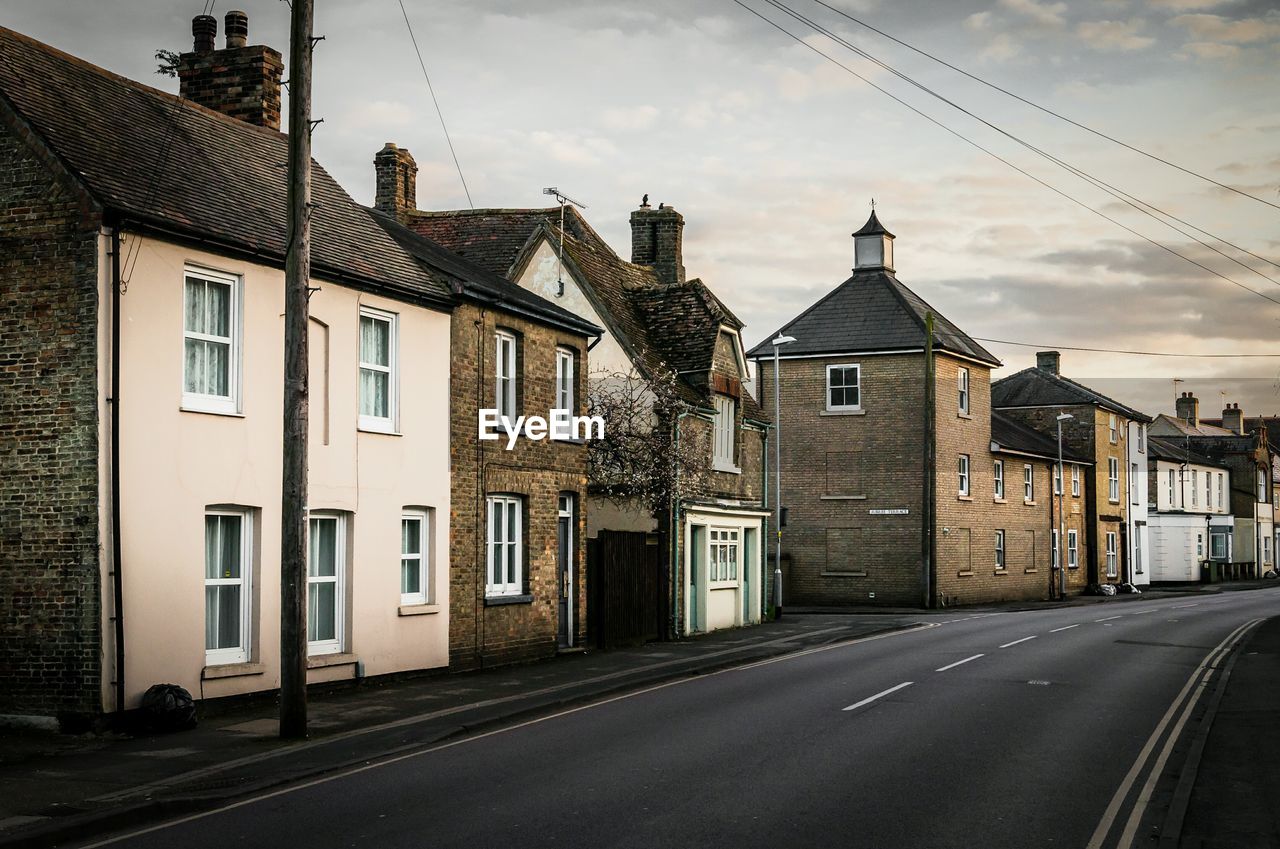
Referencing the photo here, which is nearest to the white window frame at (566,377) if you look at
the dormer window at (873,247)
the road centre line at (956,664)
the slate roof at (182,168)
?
the slate roof at (182,168)

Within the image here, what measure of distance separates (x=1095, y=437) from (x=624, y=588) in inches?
1647

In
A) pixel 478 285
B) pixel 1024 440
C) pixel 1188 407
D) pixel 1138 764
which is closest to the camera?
pixel 1138 764

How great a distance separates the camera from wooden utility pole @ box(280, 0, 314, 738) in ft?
42.8

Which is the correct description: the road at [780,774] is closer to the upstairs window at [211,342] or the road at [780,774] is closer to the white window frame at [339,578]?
the white window frame at [339,578]

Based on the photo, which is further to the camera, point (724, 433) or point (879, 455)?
point (879, 455)

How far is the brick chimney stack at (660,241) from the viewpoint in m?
38.3

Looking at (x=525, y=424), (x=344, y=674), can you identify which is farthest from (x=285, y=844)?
(x=525, y=424)

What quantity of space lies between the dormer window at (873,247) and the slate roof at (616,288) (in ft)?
60.3

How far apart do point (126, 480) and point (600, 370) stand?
15.8 meters

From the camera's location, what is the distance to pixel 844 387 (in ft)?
156

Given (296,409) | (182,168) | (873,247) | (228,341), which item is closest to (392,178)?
(182,168)

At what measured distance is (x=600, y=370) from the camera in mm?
29375

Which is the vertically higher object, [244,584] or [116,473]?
[116,473]

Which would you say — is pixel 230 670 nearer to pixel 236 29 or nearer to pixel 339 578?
pixel 339 578
